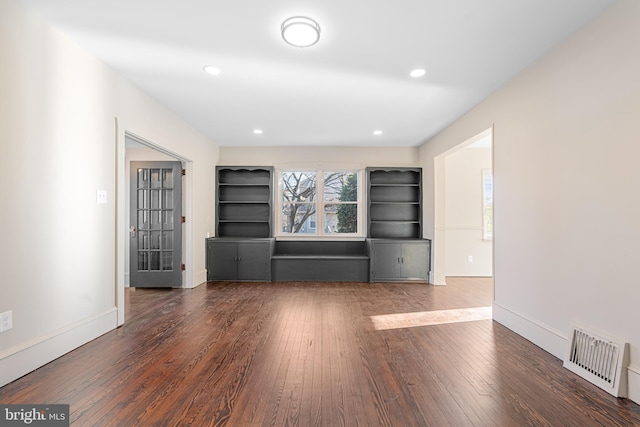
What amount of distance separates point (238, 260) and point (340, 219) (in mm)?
2147

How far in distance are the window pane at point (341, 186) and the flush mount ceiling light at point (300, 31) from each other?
3954 millimetres

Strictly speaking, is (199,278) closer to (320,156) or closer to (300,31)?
(320,156)

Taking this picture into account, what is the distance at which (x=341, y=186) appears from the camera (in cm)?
637

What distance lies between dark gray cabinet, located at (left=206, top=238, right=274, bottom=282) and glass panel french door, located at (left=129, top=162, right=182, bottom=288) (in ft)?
2.23

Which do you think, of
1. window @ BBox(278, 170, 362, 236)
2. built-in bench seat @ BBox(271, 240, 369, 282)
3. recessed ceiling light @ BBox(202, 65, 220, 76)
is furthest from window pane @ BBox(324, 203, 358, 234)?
recessed ceiling light @ BBox(202, 65, 220, 76)

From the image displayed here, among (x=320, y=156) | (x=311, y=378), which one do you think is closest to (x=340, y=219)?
(x=320, y=156)

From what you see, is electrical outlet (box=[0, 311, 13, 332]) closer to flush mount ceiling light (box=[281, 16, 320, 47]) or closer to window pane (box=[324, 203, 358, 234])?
flush mount ceiling light (box=[281, 16, 320, 47])

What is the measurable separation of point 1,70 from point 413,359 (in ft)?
11.5

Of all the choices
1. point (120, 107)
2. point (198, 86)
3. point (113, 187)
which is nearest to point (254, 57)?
point (198, 86)

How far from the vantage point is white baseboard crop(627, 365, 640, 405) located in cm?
188

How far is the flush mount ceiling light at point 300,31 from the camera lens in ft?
7.28

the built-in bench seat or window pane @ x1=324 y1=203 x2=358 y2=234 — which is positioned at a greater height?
window pane @ x1=324 y1=203 x2=358 y2=234

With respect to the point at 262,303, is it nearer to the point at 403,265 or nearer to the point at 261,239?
the point at 261,239

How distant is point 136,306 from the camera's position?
13.0 ft
